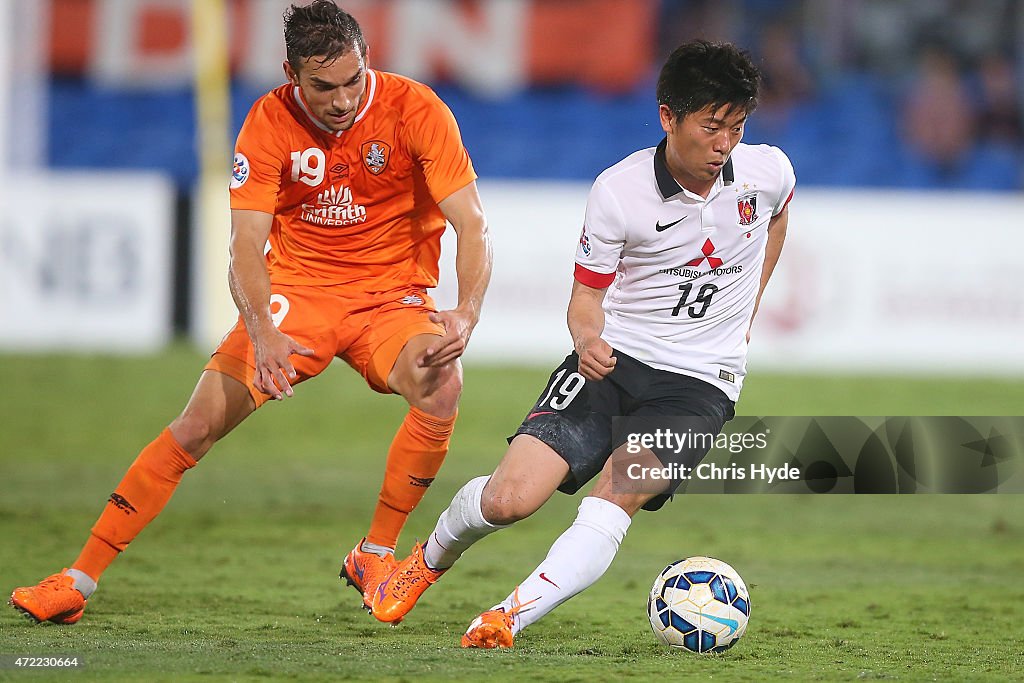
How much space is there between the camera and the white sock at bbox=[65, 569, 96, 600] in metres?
4.99

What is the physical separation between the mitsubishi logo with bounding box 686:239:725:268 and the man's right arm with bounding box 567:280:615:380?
0.34 meters

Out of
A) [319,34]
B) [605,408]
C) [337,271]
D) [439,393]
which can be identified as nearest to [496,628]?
[605,408]

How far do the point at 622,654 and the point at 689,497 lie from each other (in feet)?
14.8

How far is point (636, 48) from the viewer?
61.5ft

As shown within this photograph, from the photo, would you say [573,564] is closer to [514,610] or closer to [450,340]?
[514,610]

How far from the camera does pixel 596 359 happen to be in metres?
4.54

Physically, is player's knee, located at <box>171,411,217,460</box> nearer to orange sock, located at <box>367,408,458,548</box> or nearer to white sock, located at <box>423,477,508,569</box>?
orange sock, located at <box>367,408,458,548</box>

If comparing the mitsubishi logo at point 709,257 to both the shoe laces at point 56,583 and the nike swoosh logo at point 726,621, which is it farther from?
the shoe laces at point 56,583

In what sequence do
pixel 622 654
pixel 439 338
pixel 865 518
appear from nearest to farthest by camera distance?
pixel 622 654
pixel 439 338
pixel 865 518

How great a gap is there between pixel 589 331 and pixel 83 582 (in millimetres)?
2033

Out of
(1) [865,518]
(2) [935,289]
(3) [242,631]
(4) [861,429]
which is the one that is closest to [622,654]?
(3) [242,631]

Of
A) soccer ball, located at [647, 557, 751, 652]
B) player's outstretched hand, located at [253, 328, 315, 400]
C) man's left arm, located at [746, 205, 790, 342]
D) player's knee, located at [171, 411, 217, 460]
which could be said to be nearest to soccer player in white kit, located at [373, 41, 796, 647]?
man's left arm, located at [746, 205, 790, 342]

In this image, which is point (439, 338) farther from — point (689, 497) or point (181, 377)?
point (181, 377)

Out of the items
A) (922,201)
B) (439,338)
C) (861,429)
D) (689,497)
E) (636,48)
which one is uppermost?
(636,48)
